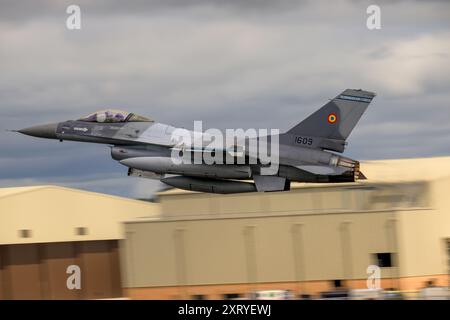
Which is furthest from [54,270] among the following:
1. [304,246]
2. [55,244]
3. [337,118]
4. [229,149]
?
[337,118]

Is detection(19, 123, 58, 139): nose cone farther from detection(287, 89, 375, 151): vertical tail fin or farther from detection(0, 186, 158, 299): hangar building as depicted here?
→ detection(0, 186, 158, 299): hangar building

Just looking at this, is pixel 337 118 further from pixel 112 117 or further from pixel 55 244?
pixel 55 244

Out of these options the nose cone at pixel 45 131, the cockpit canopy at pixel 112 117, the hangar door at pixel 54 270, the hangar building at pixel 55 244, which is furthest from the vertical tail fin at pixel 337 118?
the hangar door at pixel 54 270

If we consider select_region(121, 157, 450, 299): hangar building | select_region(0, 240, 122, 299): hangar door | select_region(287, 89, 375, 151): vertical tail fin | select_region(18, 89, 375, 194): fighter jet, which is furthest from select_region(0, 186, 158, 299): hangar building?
select_region(287, 89, 375, 151): vertical tail fin

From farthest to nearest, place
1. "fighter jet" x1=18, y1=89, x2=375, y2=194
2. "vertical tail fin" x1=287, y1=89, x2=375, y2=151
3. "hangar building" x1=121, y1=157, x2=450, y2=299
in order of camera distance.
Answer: "hangar building" x1=121, y1=157, x2=450, y2=299, "vertical tail fin" x1=287, y1=89, x2=375, y2=151, "fighter jet" x1=18, y1=89, x2=375, y2=194

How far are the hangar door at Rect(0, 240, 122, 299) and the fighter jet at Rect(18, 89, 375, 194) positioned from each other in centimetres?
1498

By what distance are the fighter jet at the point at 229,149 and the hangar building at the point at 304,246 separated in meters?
8.06

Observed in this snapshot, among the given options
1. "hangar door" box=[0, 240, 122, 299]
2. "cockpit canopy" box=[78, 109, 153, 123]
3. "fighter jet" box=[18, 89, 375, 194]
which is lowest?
"hangar door" box=[0, 240, 122, 299]

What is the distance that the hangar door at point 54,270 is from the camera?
45.5m

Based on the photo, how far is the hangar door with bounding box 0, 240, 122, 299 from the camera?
45469mm

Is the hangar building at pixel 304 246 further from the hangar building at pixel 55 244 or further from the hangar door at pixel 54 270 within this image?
the hangar building at pixel 55 244

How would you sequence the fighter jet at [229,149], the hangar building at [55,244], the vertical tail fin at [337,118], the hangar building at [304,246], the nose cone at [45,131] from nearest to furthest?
the fighter jet at [229,149] < the vertical tail fin at [337,118] < the nose cone at [45,131] < the hangar building at [304,246] < the hangar building at [55,244]

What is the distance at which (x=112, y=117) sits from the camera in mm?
32156

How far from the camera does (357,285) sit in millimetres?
38719
